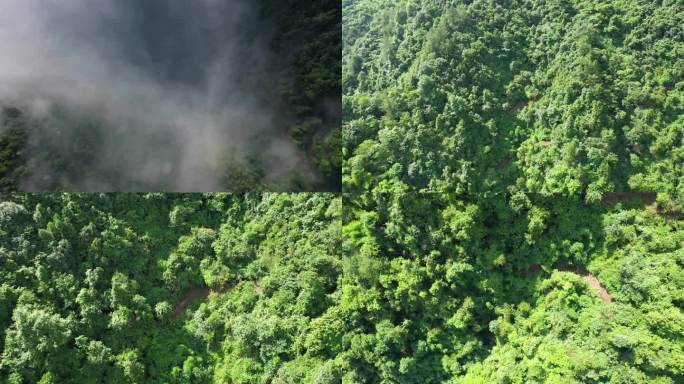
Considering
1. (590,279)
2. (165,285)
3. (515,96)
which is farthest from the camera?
(515,96)

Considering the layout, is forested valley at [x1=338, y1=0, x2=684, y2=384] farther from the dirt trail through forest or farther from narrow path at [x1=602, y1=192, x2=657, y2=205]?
the dirt trail through forest

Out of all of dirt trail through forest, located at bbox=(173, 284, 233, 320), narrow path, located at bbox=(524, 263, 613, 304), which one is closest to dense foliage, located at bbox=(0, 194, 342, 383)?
dirt trail through forest, located at bbox=(173, 284, 233, 320)

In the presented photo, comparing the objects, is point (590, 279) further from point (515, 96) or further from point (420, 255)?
point (515, 96)

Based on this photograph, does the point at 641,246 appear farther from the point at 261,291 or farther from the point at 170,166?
the point at 170,166

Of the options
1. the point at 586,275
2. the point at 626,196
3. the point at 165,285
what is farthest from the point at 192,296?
the point at 626,196

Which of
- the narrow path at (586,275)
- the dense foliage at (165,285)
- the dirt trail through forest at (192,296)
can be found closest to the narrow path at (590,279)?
the narrow path at (586,275)

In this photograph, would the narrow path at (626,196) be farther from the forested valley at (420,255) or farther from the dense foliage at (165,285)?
the dense foliage at (165,285)
